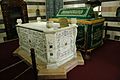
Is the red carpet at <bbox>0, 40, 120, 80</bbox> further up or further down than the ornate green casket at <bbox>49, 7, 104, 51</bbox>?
further down

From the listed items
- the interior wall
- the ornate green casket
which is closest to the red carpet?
the ornate green casket

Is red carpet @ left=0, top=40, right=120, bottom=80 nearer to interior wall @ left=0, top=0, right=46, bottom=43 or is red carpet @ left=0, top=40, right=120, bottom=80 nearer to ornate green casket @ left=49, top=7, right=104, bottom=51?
ornate green casket @ left=49, top=7, right=104, bottom=51

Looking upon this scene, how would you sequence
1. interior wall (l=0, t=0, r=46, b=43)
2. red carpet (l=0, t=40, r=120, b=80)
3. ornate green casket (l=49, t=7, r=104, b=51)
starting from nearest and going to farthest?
red carpet (l=0, t=40, r=120, b=80)
ornate green casket (l=49, t=7, r=104, b=51)
interior wall (l=0, t=0, r=46, b=43)

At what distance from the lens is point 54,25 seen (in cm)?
311

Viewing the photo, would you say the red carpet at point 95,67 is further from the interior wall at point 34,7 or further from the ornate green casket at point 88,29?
the interior wall at point 34,7

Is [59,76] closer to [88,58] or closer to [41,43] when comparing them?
[41,43]

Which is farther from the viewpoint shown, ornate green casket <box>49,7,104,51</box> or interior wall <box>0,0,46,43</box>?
interior wall <box>0,0,46,43</box>

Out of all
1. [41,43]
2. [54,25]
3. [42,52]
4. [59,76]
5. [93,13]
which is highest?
[93,13]

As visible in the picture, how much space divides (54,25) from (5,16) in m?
4.54

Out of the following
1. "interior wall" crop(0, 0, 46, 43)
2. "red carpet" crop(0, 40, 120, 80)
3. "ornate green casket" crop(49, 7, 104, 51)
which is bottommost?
"red carpet" crop(0, 40, 120, 80)

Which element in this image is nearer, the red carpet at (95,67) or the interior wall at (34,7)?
the red carpet at (95,67)

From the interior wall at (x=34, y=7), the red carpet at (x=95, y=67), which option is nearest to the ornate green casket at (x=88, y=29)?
the red carpet at (x=95, y=67)

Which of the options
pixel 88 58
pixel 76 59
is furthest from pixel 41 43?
pixel 88 58

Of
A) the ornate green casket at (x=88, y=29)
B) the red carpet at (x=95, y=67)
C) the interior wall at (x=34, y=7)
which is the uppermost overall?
the interior wall at (x=34, y=7)
